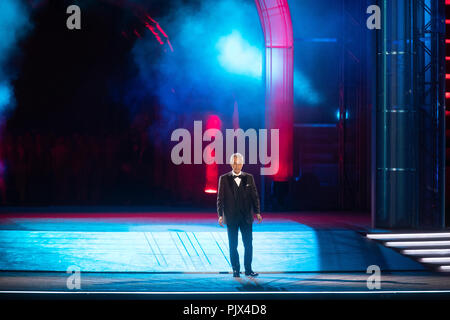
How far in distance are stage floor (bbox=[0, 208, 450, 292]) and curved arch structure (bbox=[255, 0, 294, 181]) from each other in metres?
3.14

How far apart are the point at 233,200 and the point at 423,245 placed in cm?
439

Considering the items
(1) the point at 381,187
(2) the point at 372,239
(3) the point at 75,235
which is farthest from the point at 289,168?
(3) the point at 75,235

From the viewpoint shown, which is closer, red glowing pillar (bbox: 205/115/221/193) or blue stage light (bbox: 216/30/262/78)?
blue stage light (bbox: 216/30/262/78)

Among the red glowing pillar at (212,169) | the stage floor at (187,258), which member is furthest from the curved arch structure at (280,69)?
the stage floor at (187,258)

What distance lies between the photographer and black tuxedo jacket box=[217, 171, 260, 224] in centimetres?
855

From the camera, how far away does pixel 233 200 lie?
8.59m

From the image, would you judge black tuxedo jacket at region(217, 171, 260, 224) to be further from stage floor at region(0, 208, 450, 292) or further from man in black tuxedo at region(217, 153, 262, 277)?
stage floor at region(0, 208, 450, 292)

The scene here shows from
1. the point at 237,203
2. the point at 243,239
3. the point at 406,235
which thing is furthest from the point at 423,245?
the point at 237,203

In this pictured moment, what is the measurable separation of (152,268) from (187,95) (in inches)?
339

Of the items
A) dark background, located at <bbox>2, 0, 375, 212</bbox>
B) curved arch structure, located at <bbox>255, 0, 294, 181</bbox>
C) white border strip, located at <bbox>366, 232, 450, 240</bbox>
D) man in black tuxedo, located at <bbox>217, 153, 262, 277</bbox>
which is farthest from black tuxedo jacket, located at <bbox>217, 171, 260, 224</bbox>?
dark background, located at <bbox>2, 0, 375, 212</bbox>

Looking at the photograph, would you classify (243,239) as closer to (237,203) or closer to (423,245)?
(237,203)

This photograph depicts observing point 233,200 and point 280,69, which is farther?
point 280,69

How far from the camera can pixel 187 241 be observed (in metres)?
10.8

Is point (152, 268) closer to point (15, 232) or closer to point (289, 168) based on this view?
point (15, 232)
